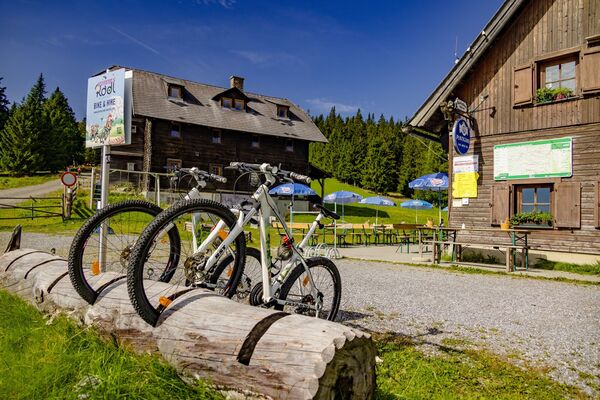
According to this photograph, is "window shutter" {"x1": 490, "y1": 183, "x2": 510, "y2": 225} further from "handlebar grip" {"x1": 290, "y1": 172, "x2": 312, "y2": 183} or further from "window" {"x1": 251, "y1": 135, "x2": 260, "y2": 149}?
"window" {"x1": 251, "y1": 135, "x2": 260, "y2": 149}

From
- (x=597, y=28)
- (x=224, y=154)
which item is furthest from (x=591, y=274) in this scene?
(x=224, y=154)

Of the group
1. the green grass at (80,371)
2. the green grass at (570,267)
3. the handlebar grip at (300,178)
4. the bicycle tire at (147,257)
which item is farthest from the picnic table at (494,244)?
the green grass at (80,371)

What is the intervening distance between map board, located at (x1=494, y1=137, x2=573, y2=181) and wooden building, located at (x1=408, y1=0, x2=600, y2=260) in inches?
0.9

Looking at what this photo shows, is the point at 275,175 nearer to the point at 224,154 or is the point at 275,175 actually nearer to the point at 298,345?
the point at 298,345

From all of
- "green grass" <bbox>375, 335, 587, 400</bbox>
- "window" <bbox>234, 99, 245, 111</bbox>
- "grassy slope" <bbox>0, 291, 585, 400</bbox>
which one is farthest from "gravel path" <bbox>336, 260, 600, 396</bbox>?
"window" <bbox>234, 99, 245, 111</bbox>

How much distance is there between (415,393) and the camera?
2877mm

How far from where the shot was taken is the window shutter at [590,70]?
10430 millimetres

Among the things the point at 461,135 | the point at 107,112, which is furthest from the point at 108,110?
the point at 461,135

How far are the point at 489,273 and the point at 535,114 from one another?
472 cm

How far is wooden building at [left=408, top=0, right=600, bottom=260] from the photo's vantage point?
10.6 metres

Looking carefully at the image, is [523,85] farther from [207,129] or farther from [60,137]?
[60,137]

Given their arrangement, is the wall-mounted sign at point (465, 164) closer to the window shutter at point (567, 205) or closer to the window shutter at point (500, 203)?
the window shutter at point (500, 203)

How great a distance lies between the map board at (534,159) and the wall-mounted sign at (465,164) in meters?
0.55

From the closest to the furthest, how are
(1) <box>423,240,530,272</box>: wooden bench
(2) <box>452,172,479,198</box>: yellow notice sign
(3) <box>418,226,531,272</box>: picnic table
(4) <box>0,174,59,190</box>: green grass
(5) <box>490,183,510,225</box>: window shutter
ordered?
(1) <box>423,240,530,272</box>: wooden bench
(3) <box>418,226,531,272</box>: picnic table
(5) <box>490,183,510,225</box>: window shutter
(2) <box>452,172,479,198</box>: yellow notice sign
(4) <box>0,174,59,190</box>: green grass
